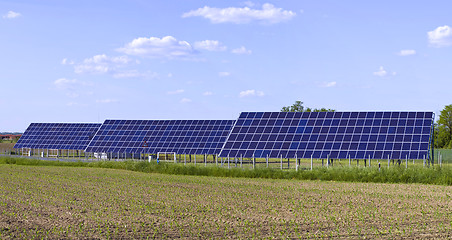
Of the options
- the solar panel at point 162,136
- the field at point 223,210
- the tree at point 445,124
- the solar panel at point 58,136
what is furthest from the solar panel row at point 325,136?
the tree at point 445,124

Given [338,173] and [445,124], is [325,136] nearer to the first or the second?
[338,173]

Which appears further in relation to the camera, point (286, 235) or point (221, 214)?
point (221, 214)

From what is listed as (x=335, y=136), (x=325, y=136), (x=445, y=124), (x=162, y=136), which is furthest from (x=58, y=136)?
(x=445, y=124)

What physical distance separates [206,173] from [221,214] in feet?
58.7

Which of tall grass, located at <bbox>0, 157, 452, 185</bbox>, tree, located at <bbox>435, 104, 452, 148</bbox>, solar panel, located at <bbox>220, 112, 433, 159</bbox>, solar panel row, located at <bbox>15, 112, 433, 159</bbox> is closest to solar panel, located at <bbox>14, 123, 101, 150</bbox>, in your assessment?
solar panel row, located at <bbox>15, 112, 433, 159</bbox>

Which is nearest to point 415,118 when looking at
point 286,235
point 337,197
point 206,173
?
point 206,173

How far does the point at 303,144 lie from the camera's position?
130 feet

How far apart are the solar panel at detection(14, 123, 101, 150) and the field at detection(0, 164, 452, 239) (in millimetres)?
41819

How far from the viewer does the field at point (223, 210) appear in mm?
15332

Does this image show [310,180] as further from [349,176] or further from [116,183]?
[116,183]

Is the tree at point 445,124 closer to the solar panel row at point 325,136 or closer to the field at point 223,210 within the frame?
the solar panel row at point 325,136

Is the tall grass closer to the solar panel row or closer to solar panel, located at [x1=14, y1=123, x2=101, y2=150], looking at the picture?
the solar panel row

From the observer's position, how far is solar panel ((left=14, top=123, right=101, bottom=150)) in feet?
231

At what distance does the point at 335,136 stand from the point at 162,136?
2237cm
